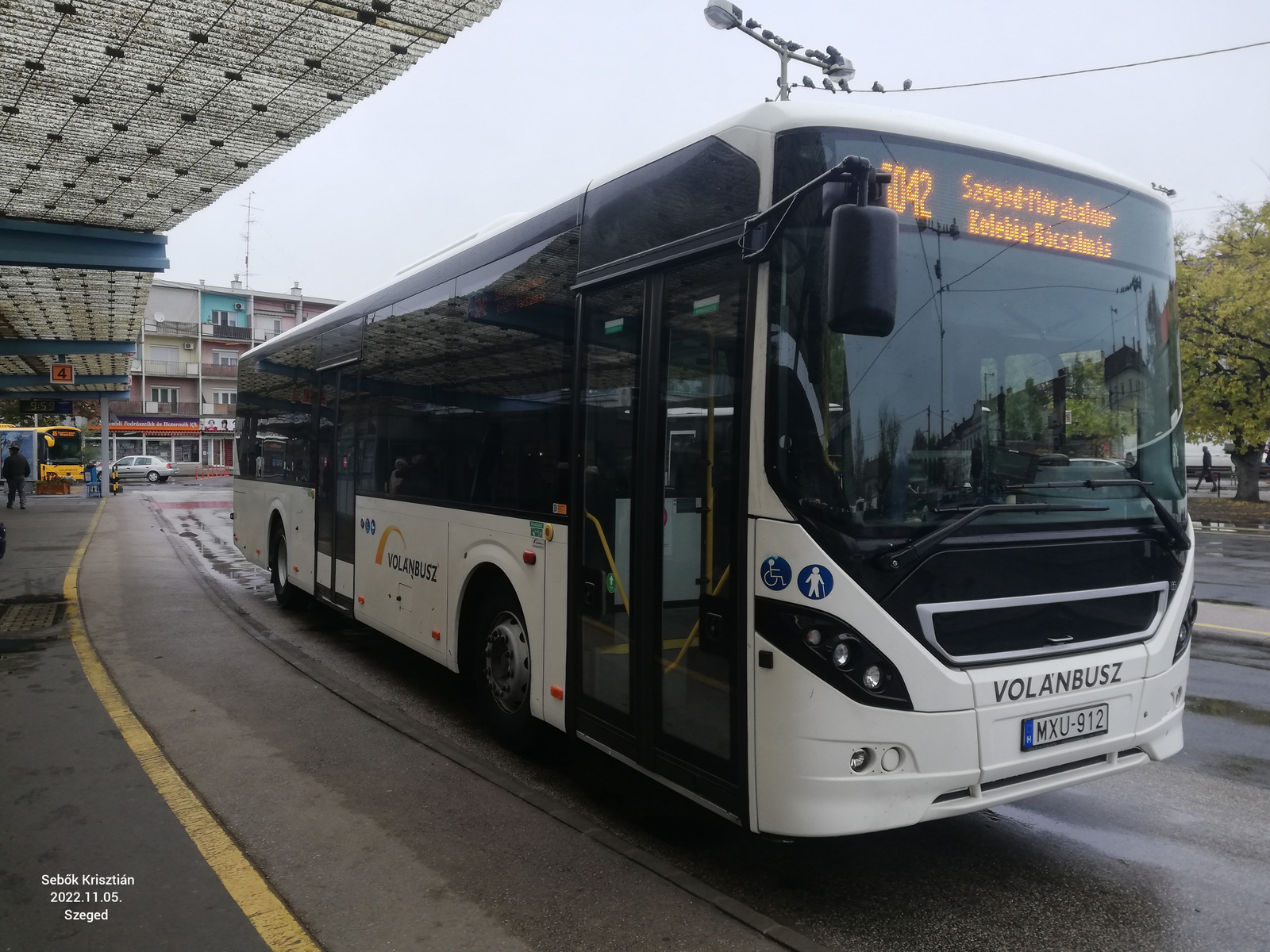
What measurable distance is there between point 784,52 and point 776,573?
52.0ft

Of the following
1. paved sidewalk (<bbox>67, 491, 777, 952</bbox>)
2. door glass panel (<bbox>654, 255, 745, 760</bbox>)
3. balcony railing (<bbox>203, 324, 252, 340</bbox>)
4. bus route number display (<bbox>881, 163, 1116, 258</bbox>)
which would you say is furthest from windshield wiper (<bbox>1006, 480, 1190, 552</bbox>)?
balcony railing (<bbox>203, 324, 252, 340</bbox>)

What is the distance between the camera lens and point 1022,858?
4305mm

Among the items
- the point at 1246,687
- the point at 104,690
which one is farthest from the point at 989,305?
the point at 104,690

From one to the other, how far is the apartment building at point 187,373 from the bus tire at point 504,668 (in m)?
71.7

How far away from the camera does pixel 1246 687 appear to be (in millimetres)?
7254

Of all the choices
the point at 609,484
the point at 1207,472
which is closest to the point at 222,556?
the point at 609,484

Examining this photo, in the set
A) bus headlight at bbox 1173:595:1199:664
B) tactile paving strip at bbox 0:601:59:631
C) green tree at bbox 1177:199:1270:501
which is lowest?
tactile paving strip at bbox 0:601:59:631

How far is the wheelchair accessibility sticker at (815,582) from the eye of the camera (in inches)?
137

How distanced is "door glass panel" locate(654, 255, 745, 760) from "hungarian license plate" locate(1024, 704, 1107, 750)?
1166 millimetres

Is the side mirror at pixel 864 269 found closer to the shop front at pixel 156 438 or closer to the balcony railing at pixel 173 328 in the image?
the shop front at pixel 156 438

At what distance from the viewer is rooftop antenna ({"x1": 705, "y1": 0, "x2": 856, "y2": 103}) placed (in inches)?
637

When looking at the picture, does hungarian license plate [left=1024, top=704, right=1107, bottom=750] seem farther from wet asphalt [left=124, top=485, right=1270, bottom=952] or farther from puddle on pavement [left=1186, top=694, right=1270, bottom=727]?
puddle on pavement [left=1186, top=694, right=1270, bottom=727]

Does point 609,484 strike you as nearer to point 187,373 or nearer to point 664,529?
point 664,529

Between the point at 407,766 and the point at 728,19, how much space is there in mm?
14488
